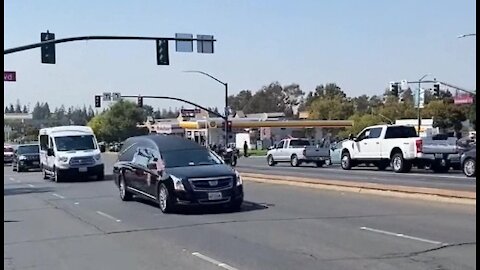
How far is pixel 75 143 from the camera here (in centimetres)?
3403

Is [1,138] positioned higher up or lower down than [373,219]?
higher up

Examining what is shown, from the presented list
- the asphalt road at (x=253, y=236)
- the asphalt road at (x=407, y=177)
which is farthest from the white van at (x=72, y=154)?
the asphalt road at (x=253, y=236)

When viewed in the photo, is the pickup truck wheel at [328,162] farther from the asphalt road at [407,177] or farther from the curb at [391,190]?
the curb at [391,190]

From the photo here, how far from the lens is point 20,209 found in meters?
→ 20.2

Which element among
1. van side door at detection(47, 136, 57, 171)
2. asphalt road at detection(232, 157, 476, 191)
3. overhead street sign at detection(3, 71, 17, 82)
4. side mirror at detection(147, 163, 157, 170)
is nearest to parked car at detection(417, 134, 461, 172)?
asphalt road at detection(232, 157, 476, 191)

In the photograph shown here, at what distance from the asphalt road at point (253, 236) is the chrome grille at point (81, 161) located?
39.3 ft

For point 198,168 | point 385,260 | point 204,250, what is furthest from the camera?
point 198,168

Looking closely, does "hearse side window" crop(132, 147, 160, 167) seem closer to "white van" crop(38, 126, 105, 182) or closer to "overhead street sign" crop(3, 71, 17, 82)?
"overhead street sign" crop(3, 71, 17, 82)

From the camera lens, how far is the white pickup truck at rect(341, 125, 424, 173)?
34719mm

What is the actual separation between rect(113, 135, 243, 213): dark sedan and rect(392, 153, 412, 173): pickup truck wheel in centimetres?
1779

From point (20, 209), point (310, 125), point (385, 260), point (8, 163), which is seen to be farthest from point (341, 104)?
point (385, 260)

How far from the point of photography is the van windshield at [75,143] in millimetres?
33781

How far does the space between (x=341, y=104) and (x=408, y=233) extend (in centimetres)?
11767

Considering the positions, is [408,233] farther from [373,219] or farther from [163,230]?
[163,230]
